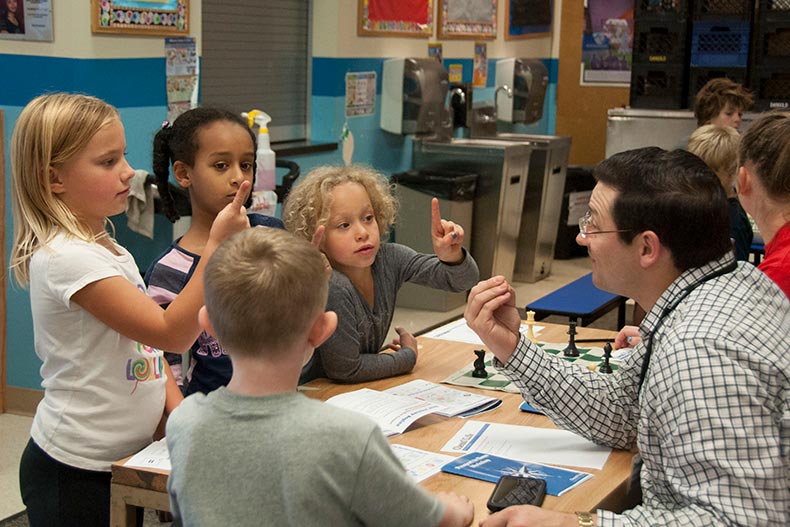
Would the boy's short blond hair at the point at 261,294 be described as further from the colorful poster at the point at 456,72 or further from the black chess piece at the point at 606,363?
the colorful poster at the point at 456,72

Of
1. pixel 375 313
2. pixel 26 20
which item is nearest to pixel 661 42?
pixel 26 20

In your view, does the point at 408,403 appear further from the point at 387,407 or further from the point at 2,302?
the point at 2,302

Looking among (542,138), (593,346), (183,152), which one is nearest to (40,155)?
(183,152)

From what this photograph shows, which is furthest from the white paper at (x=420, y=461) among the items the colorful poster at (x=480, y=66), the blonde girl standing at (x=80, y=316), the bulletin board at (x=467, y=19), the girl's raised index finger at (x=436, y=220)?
the colorful poster at (x=480, y=66)

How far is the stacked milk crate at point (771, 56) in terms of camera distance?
6980 millimetres

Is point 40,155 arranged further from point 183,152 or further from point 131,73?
point 131,73

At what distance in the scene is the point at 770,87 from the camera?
23.4 ft

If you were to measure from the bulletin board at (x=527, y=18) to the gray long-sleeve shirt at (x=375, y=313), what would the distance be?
573cm

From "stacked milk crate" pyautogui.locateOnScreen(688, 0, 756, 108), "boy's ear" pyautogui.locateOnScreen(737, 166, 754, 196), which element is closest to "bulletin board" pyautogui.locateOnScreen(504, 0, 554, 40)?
"stacked milk crate" pyautogui.locateOnScreen(688, 0, 756, 108)

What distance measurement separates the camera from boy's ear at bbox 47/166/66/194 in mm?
2174

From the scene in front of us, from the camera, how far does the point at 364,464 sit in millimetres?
1411

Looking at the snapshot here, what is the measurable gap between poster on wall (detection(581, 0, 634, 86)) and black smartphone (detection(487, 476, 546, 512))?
788 cm

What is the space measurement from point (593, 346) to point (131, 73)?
249cm

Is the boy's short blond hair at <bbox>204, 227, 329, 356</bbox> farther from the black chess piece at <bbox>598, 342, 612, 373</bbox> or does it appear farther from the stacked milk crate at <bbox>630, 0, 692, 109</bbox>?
the stacked milk crate at <bbox>630, 0, 692, 109</bbox>
